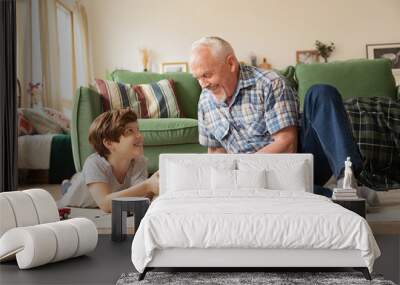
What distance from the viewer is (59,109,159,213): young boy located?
383 cm

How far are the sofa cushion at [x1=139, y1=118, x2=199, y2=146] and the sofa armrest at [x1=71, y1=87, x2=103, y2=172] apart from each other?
0.34 meters

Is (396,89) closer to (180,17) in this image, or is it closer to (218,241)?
(180,17)

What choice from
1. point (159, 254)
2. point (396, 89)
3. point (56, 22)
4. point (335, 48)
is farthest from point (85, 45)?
point (159, 254)

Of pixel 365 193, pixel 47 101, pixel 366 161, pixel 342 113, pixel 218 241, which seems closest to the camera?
pixel 218 241

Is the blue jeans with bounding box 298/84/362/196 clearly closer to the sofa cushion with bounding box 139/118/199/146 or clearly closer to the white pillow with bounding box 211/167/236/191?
the white pillow with bounding box 211/167/236/191

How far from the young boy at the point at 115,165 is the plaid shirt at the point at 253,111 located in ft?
2.13

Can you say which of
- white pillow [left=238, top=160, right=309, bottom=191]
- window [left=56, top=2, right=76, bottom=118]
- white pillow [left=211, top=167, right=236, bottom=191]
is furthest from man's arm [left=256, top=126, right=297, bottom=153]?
window [left=56, top=2, right=76, bottom=118]

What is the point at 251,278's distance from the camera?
7.34 feet

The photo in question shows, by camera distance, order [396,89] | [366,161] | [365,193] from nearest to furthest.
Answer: [365,193] → [366,161] → [396,89]

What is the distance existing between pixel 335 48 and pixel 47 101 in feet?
8.12

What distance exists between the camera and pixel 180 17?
5734 mm

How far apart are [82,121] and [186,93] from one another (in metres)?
A: 0.78

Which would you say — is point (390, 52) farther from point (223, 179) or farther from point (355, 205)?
point (223, 179)

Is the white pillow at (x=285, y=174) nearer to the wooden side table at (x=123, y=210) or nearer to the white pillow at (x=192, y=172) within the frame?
the white pillow at (x=192, y=172)
